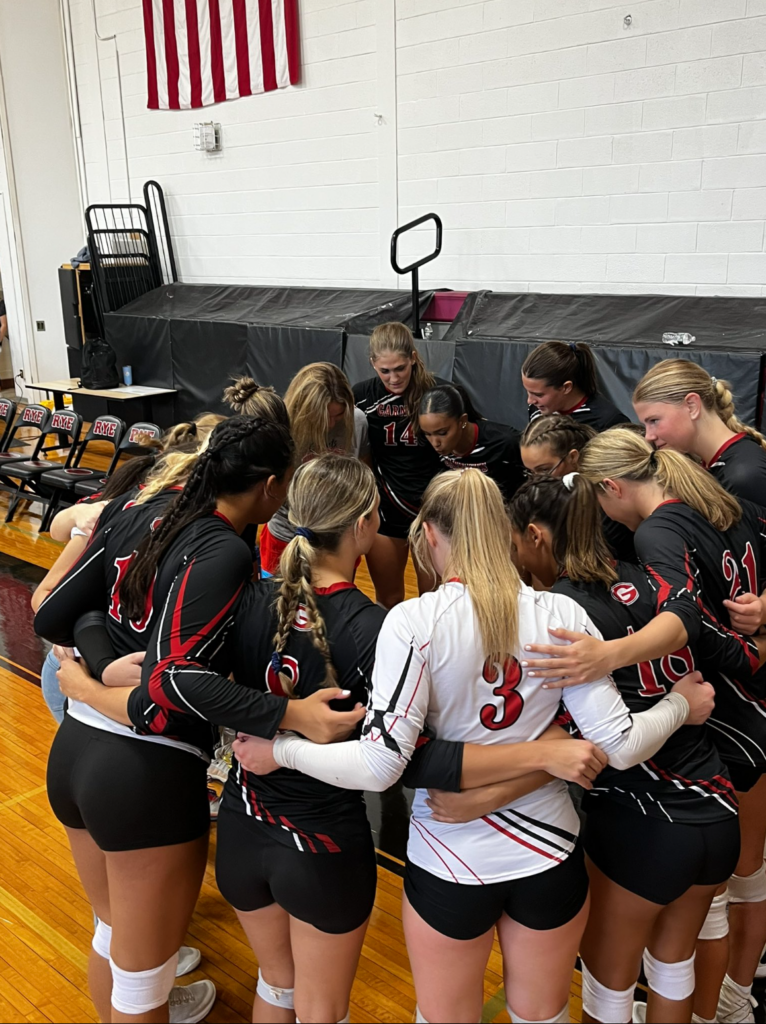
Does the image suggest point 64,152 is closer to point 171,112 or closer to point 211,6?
point 171,112

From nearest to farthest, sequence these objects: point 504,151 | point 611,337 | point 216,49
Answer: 1. point 611,337
2. point 504,151
3. point 216,49

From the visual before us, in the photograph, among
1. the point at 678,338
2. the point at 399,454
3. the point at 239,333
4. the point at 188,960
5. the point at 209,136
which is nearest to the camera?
the point at 188,960

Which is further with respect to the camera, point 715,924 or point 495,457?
point 495,457

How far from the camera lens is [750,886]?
6.93ft

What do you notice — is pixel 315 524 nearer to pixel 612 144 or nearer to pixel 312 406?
pixel 312 406

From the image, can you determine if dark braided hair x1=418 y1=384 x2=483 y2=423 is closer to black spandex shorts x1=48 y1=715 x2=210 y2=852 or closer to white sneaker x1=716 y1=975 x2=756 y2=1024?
black spandex shorts x1=48 y1=715 x2=210 y2=852

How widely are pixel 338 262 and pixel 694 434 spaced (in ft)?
21.9

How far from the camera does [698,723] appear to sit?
1.78 metres

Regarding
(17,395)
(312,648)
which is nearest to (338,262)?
(17,395)

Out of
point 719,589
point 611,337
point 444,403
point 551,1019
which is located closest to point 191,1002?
point 551,1019

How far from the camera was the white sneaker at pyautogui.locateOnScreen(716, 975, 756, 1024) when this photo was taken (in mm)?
2131

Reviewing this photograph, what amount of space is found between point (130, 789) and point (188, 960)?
98cm

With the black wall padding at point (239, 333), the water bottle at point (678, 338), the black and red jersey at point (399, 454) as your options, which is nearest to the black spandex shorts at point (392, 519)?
the black and red jersey at point (399, 454)

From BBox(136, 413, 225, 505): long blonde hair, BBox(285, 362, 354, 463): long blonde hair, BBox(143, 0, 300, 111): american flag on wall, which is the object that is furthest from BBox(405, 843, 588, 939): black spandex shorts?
BBox(143, 0, 300, 111): american flag on wall
